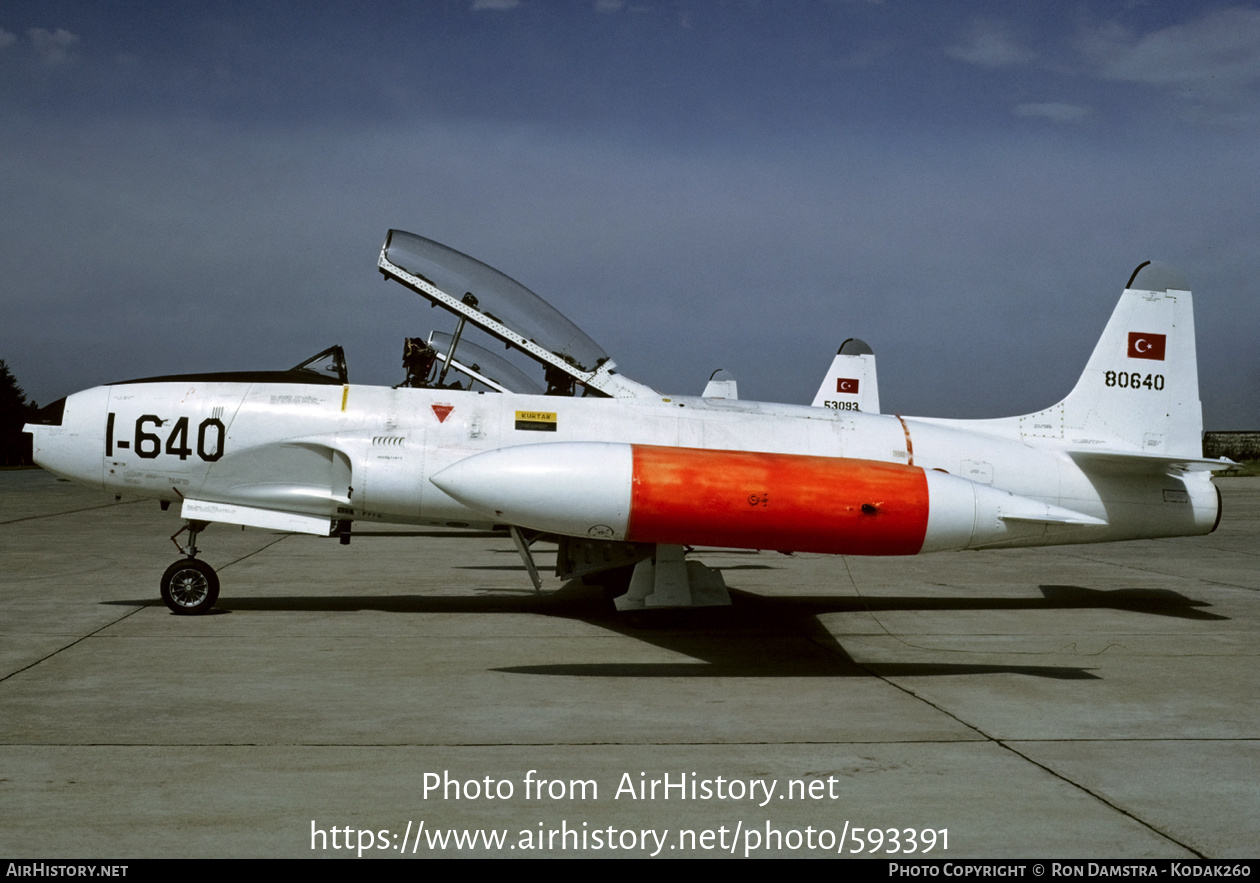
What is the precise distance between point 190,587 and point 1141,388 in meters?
9.55

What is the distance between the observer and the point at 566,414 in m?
9.71

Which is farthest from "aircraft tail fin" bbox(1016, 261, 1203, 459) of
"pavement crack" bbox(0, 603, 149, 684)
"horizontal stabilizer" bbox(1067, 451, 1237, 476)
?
"pavement crack" bbox(0, 603, 149, 684)

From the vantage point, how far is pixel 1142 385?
10789mm

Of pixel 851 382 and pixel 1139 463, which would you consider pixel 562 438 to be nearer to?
pixel 1139 463

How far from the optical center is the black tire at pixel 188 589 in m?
9.51

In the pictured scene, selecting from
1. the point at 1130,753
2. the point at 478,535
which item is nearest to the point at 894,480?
the point at 1130,753

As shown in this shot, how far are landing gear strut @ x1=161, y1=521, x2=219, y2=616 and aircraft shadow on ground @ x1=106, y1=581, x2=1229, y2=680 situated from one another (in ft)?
0.67

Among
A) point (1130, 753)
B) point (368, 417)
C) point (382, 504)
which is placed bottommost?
point (1130, 753)

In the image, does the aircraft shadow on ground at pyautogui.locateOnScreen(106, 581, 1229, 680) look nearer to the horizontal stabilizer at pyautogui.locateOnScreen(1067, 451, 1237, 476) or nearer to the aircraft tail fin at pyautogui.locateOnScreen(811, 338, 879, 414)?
the horizontal stabilizer at pyautogui.locateOnScreen(1067, 451, 1237, 476)

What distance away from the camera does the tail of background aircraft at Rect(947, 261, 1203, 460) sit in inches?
424

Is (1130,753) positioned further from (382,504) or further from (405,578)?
(405,578)

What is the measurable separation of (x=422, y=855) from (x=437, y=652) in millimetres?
4121

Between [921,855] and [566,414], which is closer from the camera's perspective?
[921,855]

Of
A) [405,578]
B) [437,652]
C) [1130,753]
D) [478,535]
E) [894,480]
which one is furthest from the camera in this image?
[478,535]
